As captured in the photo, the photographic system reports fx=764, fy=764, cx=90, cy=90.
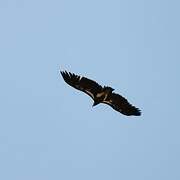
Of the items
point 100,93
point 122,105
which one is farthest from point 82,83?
point 122,105

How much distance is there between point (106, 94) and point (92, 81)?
1.03 meters

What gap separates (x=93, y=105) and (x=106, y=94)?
5.41ft

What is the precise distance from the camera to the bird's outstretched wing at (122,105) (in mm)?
38562

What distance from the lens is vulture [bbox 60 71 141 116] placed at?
37.5m

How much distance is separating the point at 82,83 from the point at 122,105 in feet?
8.55

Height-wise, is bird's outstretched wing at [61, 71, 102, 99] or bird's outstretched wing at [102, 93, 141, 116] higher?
bird's outstretched wing at [102, 93, 141, 116]

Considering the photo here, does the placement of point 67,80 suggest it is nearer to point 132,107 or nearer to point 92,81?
point 92,81

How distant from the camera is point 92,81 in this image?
37500 millimetres

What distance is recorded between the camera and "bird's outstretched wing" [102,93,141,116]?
127 ft

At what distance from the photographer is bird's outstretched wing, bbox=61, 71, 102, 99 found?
Answer: 37469mm

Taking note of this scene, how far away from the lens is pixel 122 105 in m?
38.8

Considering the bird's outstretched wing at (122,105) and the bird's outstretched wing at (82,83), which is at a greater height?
the bird's outstretched wing at (122,105)

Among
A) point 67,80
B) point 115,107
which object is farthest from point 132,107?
point 67,80

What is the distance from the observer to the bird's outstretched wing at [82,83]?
3747 cm
